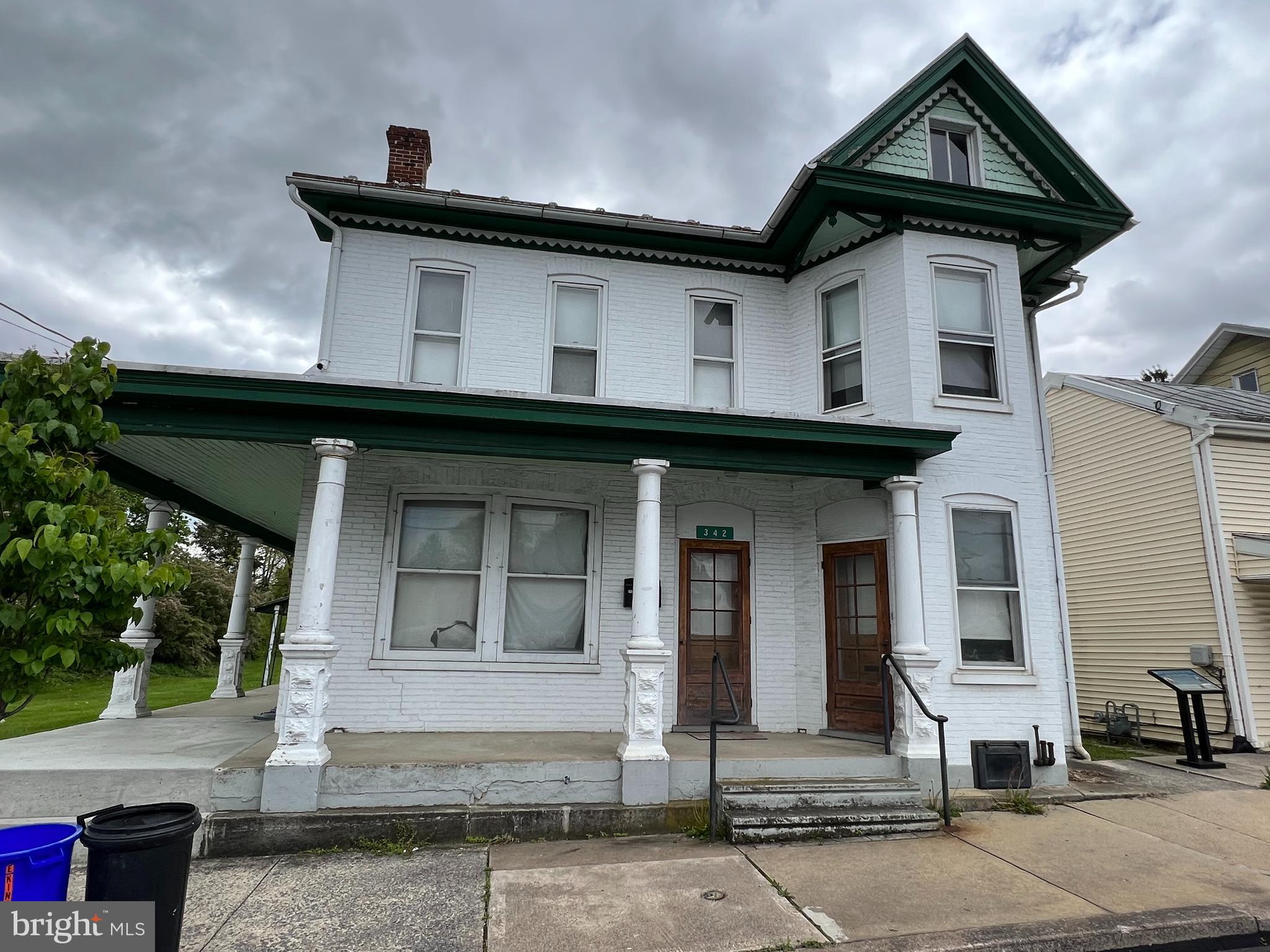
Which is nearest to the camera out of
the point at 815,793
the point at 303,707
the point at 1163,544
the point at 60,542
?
the point at 60,542

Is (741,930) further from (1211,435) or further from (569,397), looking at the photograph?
(1211,435)

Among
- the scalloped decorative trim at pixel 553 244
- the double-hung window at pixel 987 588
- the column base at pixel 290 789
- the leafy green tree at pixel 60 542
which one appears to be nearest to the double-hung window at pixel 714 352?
the scalloped decorative trim at pixel 553 244

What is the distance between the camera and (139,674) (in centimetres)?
877

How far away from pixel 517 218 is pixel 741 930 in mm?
7442

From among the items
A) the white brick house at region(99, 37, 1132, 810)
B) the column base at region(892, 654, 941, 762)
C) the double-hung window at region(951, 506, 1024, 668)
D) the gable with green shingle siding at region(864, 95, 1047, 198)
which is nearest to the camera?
the column base at region(892, 654, 941, 762)

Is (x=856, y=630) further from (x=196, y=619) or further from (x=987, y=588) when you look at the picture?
(x=196, y=619)

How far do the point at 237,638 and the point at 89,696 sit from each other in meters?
4.90

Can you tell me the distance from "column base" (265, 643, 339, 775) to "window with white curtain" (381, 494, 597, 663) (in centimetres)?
167

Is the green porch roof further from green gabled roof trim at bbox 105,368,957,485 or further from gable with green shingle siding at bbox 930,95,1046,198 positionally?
gable with green shingle siding at bbox 930,95,1046,198

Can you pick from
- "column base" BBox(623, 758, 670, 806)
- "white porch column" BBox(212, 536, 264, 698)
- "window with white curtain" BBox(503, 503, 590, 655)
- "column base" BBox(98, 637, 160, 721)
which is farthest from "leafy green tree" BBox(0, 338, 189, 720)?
"white porch column" BBox(212, 536, 264, 698)

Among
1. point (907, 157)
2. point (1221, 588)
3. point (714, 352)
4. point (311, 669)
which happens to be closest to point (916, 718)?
point (714, 352)

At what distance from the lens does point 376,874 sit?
4965mm

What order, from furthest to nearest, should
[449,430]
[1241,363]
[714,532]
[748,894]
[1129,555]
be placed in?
[1241,363] < [1129,555] < [714,532] < [449,430] < [748,894]

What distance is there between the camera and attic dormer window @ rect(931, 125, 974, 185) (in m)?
8.96
